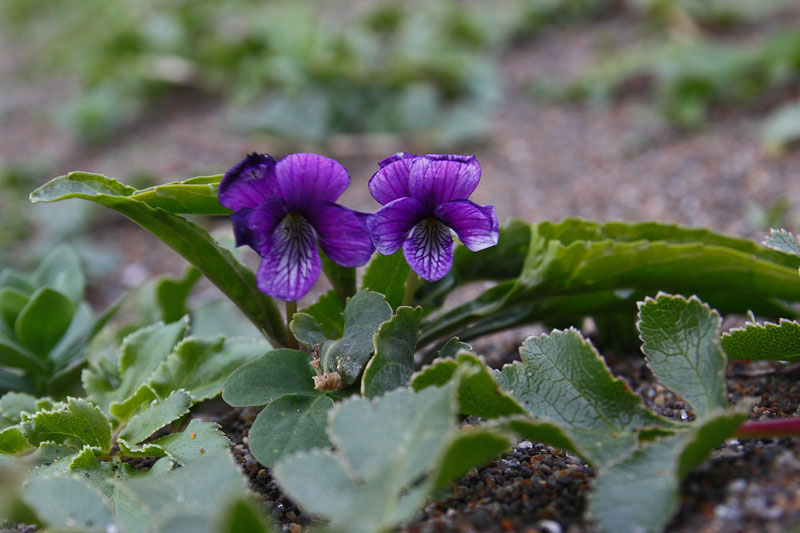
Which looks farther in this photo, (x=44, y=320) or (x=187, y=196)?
(x=44, y=320)

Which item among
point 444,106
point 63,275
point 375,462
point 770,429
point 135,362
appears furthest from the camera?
point 444,106

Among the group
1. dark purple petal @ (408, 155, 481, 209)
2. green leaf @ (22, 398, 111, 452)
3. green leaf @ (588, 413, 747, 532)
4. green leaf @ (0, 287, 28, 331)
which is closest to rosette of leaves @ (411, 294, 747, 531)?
green leaf @ (588, 413, 747, 532)

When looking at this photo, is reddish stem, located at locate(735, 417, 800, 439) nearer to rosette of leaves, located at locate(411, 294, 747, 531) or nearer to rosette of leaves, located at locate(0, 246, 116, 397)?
rosette of leaves, located at locate(411, 294, 747, 531)

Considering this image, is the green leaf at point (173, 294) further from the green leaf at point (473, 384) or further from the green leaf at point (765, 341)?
the green leaf at point (765, 341)

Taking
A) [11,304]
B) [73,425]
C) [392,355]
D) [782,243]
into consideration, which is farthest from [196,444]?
[782,243]

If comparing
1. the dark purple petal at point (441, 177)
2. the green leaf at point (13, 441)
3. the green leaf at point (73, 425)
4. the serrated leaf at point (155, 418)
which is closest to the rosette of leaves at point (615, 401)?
the dark purple petal at point (441, 177)

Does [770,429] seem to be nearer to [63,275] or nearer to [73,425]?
[73,425]
